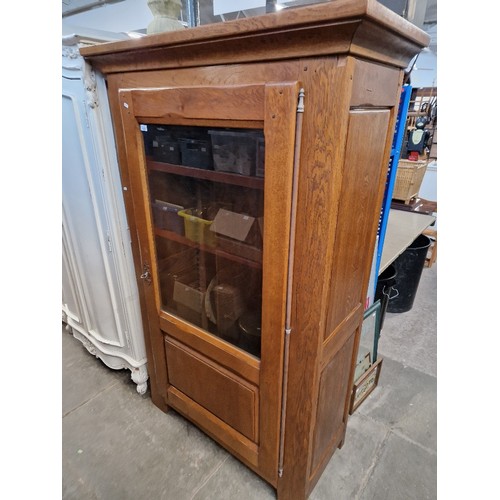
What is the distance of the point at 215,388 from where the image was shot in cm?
139

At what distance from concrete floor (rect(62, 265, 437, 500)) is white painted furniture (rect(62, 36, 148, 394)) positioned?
0.17 metres

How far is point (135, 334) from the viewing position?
173 centimetres

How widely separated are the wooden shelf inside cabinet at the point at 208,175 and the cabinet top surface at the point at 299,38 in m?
0.34

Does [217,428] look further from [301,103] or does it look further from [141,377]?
[301,103]

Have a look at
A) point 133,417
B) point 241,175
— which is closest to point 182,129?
point 241,175

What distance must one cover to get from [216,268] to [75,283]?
41.2 inches

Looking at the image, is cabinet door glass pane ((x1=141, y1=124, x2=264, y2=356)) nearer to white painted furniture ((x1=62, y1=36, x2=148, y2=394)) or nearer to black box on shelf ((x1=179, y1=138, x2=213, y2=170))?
black box on shelf ((x1=179, y1=138, x2=213, y2=170))

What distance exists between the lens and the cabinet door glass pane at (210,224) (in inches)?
44.1

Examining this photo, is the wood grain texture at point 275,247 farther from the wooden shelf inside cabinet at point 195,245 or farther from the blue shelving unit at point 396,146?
the blue shelving unit at point 396,146

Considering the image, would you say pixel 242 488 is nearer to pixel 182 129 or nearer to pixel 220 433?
pixel 220 433

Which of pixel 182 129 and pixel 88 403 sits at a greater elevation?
pixel 182 129

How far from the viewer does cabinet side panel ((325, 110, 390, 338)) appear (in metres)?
0.88

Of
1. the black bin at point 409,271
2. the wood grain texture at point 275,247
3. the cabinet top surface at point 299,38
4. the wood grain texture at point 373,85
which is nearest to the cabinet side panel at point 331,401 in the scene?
the wood grain texture at point 275,247

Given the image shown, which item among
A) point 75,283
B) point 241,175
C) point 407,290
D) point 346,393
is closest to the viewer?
point 241,175
